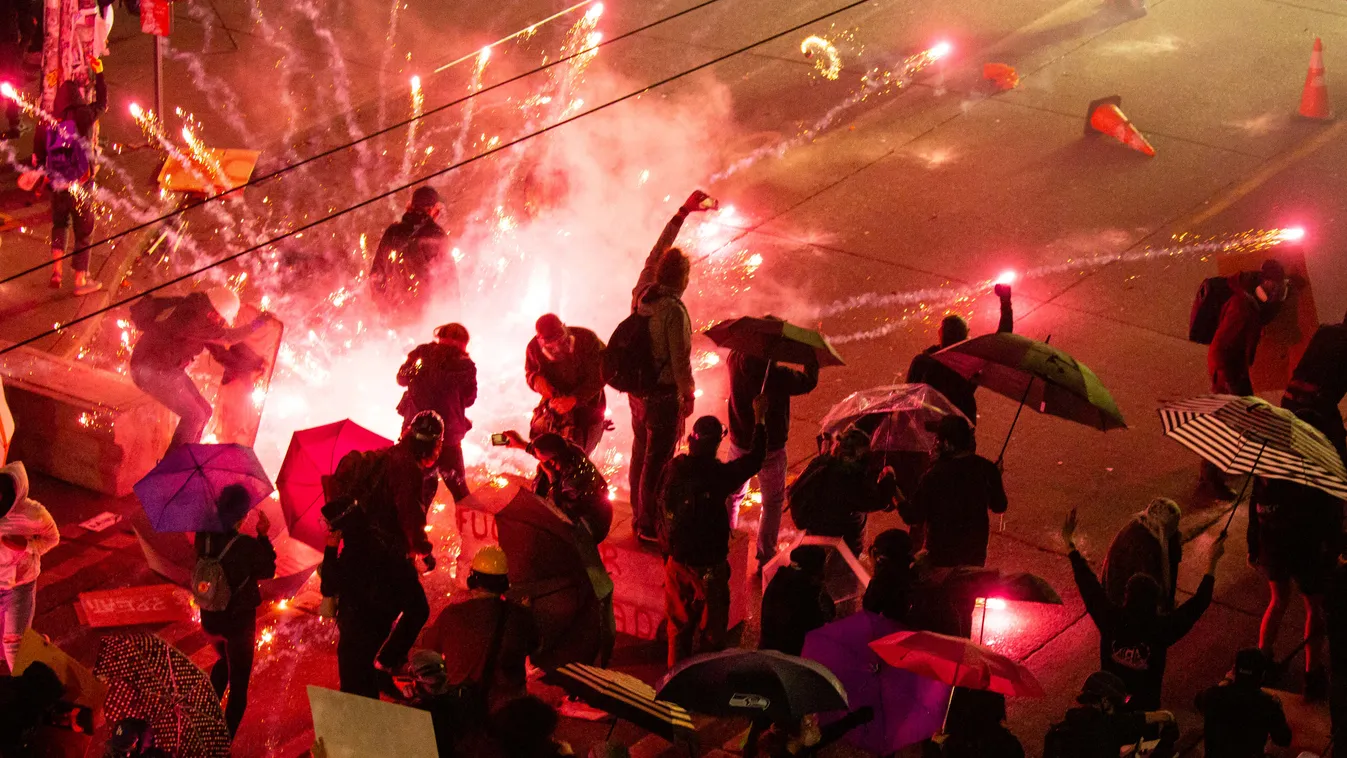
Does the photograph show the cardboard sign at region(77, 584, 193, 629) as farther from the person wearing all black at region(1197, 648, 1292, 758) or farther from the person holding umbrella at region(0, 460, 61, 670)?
the person wearing all black at region(1197, 648, 1292, 758)

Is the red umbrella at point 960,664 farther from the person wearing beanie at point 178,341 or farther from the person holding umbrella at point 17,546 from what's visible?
the person wearing beanie at point 178,341

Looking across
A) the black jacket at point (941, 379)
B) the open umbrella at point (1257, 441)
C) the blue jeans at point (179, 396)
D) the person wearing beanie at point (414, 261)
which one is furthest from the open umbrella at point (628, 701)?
the person wearing beanie at point (414, 261)

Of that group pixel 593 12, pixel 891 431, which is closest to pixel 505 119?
pixel 593 12

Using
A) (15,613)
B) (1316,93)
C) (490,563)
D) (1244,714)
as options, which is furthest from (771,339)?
(1316,93)

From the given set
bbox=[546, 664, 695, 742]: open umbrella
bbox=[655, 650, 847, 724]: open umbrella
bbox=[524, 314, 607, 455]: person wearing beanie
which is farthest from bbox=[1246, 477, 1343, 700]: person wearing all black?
bbox=[524, 314, 607, 455]: person wearing beanie

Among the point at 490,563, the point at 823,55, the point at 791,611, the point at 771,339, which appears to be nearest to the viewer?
the point at 490,563

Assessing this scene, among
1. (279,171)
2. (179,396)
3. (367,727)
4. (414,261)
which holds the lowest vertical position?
(367,727)

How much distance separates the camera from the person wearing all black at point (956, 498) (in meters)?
6.89

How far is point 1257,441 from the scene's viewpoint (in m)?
6.59

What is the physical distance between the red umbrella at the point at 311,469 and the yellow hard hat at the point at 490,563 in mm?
1572

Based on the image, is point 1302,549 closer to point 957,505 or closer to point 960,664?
point 957,505

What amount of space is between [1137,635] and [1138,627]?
4 centimetres

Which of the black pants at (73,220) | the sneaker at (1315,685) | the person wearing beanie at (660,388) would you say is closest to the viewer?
the sneaker at (1315,685)

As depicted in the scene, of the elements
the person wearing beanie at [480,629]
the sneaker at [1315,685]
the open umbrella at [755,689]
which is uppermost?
the person wearing beanie at [480,629]
